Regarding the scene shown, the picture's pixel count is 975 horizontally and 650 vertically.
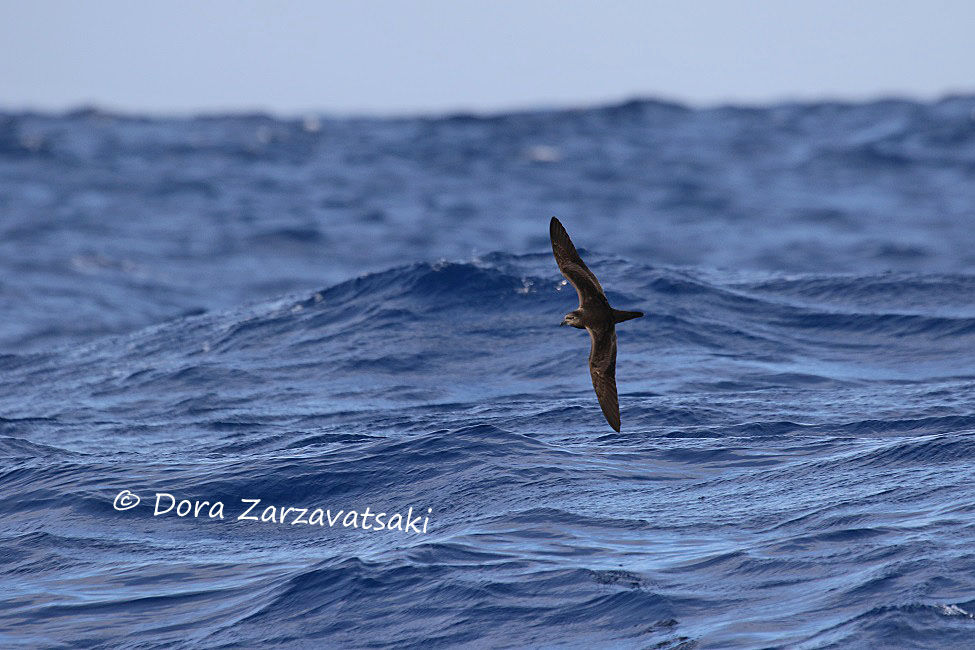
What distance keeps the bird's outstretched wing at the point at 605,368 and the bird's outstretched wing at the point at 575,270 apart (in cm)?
30

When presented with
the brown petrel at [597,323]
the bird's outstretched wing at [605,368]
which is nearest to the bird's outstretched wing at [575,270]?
the brown petrel at [597,323]

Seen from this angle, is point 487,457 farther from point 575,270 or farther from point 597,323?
point 575,270

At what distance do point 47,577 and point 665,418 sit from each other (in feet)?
25.5

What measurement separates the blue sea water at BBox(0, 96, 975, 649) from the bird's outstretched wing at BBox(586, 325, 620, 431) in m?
1.57

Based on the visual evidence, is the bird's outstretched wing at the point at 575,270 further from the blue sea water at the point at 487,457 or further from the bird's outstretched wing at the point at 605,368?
the blue sea water at the point at 487,457

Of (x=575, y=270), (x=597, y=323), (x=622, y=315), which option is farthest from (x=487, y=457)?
(x=622, y=315)

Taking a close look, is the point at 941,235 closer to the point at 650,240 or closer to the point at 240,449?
the point at 650,240

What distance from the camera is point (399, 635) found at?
432 inches

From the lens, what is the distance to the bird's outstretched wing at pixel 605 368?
37.1 feet

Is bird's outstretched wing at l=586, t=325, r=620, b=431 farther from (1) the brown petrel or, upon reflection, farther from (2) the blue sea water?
(2) the blue sea water

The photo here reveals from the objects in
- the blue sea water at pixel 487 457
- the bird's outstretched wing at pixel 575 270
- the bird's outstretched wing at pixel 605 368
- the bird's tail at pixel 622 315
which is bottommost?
the blue sea water at pixel 487 457

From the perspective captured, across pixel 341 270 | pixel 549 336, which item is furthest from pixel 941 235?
pixel 549 336

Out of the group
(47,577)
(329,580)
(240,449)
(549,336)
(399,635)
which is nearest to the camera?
(399,635)

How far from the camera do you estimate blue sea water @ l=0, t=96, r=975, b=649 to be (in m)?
11.2
